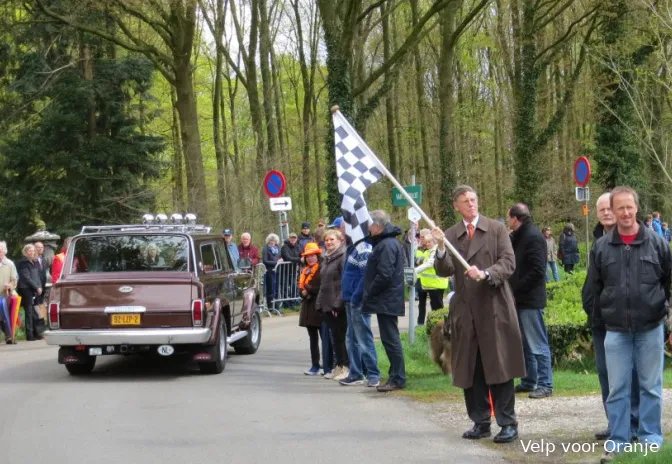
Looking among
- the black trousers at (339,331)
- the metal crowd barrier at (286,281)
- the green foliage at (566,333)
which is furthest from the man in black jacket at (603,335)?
the metal crowd barrier at (286,281)

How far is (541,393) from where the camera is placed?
9.70 metres

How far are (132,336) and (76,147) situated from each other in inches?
739

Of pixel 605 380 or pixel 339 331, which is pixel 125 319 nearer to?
pixel 339 331

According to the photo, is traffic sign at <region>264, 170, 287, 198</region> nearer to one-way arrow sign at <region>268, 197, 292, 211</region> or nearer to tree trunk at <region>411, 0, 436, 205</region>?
one-way arrow sign at <region>268, 197, 292, 211</region>

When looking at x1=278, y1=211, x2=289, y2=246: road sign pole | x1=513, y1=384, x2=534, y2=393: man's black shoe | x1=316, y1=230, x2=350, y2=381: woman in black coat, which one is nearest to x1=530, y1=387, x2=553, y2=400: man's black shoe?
x1=513, y1=384, x2=534, y2=393: man's black shoe

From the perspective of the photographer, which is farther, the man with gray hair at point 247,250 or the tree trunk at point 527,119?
the tree trunk at point 527,119

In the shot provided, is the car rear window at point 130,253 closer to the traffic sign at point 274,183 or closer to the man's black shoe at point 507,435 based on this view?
the man's black shoe at point 507,435

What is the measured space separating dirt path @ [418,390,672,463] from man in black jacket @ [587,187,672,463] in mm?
420

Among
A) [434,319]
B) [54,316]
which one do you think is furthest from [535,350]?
[54,316]

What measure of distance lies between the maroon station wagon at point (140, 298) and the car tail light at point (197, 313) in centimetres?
1

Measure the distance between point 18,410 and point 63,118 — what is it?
20.1 metres

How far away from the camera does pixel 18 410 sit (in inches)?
394

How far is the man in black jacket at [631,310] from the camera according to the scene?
6.68 metres

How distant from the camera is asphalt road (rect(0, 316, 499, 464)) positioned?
765 cm
